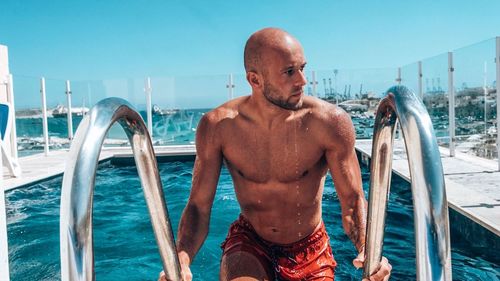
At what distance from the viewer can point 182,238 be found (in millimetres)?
2029

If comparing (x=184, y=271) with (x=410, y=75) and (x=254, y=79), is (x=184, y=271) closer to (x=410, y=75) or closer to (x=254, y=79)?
(x=254, y=79)

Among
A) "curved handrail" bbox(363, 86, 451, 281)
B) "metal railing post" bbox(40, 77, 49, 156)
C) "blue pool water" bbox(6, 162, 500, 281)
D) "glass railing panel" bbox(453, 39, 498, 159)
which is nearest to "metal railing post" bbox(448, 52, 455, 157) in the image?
"glass railing panel" bbox(453, 39, 498, 159)

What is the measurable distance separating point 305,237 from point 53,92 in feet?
32.9

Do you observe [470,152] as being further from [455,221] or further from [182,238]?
[182,238]

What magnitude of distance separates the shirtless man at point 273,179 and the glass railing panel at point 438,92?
6223mm

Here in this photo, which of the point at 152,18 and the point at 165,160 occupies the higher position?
the point at 152,18

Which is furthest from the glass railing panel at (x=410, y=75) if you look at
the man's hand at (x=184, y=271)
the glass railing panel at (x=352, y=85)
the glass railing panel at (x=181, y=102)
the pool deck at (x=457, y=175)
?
the man's hand at (x=184, y=271)

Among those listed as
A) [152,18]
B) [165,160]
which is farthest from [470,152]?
[152,18]

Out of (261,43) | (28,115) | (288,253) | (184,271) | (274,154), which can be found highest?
(261,43)

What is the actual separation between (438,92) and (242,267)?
7.65 metres

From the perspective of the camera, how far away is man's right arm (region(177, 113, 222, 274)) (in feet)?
6.72

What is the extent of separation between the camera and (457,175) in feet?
20.4

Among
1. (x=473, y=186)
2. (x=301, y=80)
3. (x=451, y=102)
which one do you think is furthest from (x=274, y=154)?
(x=451, y=102)

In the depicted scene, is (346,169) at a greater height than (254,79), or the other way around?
(254,79)
